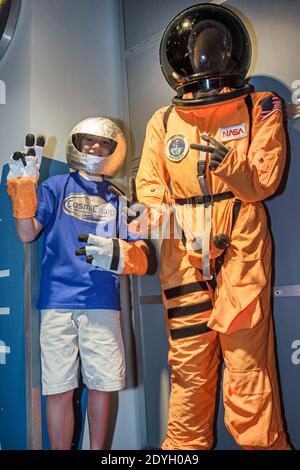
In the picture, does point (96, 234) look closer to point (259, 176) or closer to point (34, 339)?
point (34, 339)

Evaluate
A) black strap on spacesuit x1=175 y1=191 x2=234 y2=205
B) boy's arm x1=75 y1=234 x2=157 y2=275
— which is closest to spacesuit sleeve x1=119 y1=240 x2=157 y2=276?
boy's arm x1=75 y1=234 x2=157 y2=275

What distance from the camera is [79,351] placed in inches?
50.3

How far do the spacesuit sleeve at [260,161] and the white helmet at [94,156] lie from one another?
0.48 metres

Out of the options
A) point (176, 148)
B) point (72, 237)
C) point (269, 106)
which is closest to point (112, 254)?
point (72, 237)

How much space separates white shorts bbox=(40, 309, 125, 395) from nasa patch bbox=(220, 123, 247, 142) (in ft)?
2.17

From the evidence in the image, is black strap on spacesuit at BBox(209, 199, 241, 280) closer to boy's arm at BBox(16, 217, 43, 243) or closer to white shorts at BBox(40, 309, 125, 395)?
white shorts at BBox(40, 309, 125, 395)

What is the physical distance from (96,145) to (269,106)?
582 mm

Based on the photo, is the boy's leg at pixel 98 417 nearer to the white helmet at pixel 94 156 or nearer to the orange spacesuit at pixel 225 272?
the orange spacesuit at pixel 225 272

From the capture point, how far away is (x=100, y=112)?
5.43 feet

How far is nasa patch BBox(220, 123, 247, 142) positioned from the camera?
3.94 feet

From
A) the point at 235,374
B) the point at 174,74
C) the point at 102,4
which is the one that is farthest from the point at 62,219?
the point at 102,4

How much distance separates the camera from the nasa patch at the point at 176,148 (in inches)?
48.6

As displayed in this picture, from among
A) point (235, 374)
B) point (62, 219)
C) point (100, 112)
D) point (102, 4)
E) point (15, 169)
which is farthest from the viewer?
point (102, 4)

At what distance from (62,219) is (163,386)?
2.42 ft
